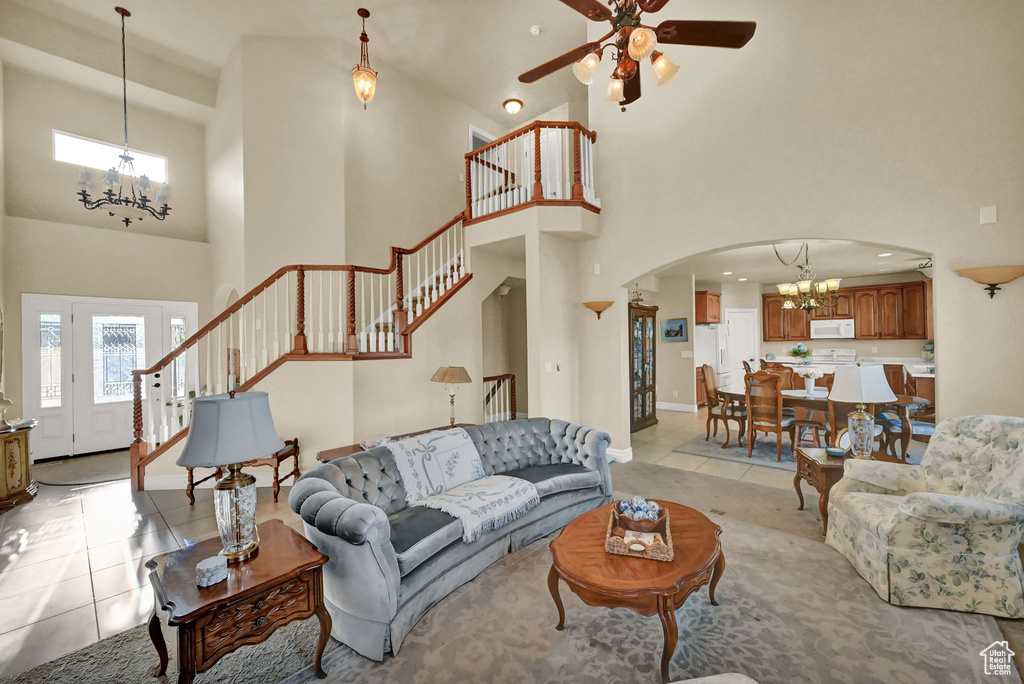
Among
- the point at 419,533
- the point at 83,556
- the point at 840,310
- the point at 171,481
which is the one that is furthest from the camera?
the point at 840,310

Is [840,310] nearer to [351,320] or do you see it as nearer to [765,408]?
[765,408]

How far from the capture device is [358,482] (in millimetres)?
2768

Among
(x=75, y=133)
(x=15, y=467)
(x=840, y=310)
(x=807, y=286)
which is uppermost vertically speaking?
(x=75, y=133)

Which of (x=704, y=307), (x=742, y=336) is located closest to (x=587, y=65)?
(x=704, y=307)

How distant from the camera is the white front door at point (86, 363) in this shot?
18.5ft

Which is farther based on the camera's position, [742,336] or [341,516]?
[742,336]

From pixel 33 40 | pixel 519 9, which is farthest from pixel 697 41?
pixel 33 40

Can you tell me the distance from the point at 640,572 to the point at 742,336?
366 inches

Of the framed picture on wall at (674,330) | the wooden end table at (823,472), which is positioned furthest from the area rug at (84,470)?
the framed picture on wall at (674,330)

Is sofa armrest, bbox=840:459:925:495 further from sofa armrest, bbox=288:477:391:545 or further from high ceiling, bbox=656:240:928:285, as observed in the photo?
high ceiling, bbox=656:240:928:285

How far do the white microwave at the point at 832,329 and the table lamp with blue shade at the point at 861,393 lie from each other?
6957 mm

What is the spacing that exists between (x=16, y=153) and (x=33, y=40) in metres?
1.41

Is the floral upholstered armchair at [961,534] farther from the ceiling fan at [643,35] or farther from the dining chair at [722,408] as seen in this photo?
the dining chair at [722,408]

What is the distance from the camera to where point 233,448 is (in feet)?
6.02
